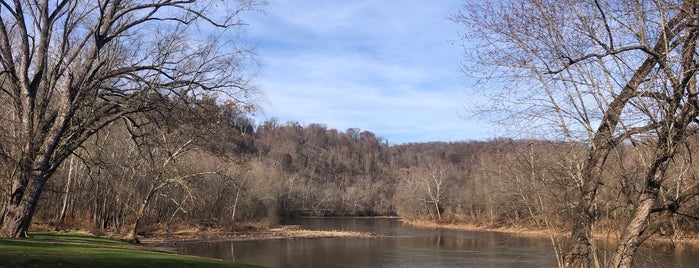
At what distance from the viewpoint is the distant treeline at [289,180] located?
27.4 ft

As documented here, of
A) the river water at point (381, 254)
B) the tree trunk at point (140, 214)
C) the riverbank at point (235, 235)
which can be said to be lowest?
the river water at point (381, 254)

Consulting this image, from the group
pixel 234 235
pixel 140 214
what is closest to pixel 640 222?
pixel 140 214

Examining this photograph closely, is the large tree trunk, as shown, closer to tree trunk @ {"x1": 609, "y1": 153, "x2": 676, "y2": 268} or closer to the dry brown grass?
tree trunk @ {"x1": 609, "y1": 153, "x2": 676, "y2": 268}

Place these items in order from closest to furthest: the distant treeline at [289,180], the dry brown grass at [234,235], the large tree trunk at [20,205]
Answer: the distant treeline at [289,180], the large tree trunk at [20,205], the dry brown grass at [234,235]

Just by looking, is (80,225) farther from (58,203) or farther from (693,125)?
(693,125)

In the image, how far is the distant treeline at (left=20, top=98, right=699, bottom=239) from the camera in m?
8.35

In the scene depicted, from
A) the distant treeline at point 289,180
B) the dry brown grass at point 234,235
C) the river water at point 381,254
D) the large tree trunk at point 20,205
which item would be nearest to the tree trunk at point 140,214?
the distant treeline at point 289,180

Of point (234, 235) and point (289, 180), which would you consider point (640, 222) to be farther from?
point (289, 180)

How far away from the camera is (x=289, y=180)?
94.2 meters

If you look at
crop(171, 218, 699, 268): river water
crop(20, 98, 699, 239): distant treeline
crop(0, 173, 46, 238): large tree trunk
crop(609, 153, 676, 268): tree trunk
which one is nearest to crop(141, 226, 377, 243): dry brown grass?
crop(20, 98, 699, 239): distant treeline

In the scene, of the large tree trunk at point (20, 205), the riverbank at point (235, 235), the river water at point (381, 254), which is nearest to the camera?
the large tree trunk at point (20, 205)

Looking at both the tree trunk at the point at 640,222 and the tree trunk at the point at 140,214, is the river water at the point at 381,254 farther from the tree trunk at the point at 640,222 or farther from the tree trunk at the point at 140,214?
the tree trunk at the point at 640,222

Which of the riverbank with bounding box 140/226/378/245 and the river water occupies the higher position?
the riverbank with bounding box 140/226/378/245

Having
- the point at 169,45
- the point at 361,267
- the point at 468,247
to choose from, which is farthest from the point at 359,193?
the point at 169,45
